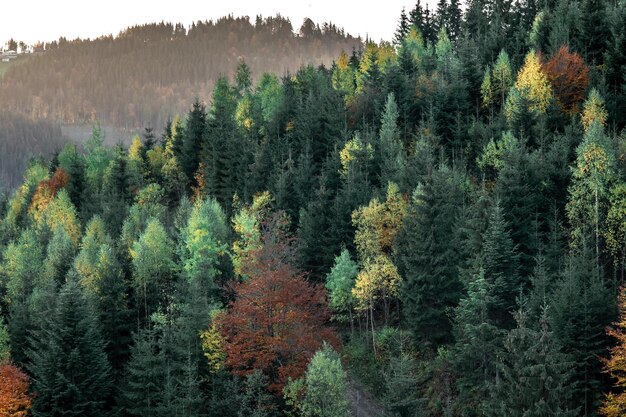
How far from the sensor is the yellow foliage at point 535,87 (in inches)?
2843

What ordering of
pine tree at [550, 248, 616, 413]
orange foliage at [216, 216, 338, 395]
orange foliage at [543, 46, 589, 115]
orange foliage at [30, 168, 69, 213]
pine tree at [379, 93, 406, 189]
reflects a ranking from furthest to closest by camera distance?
1. orange foliage at [30, 168, 69, 213]
2. orange foliage at [543, 46, 589, 115]
3. pine tree at [379, 93, 406, 189]
4. orange foliage at [216, 216, 338, 395]
5. pine tree at [550, 248, 616, 413]

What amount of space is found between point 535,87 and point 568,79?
472 cm

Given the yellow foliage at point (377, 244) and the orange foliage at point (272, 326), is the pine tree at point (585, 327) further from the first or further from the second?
the yellow foliage at point (377, 244)

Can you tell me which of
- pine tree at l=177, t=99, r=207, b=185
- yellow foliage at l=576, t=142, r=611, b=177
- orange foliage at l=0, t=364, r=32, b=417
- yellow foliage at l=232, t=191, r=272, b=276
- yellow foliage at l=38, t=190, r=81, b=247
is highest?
yellow foliage at l=576, t=142, r=611, b=177

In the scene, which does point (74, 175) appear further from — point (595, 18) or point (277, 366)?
point (595, 18)

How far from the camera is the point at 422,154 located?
64.4 metres

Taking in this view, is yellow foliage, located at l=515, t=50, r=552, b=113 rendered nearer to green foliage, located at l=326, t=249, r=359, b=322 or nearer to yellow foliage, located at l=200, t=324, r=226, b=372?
green foliage, located at l=326, t=249, r=359, b=322

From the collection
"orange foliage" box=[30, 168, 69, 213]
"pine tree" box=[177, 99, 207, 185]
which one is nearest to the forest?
"pine tree" box=[177, 99, 207, 185]

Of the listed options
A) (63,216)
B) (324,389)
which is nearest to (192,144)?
(63,216)

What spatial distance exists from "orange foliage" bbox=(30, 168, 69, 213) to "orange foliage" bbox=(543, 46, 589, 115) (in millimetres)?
69109

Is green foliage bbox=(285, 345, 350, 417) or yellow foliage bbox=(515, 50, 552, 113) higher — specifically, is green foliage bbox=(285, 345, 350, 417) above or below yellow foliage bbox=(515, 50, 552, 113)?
below

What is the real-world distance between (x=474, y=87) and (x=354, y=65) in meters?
38.9

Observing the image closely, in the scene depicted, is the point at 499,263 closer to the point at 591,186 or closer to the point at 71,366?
the point at 591,186

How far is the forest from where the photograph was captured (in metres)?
44.0
